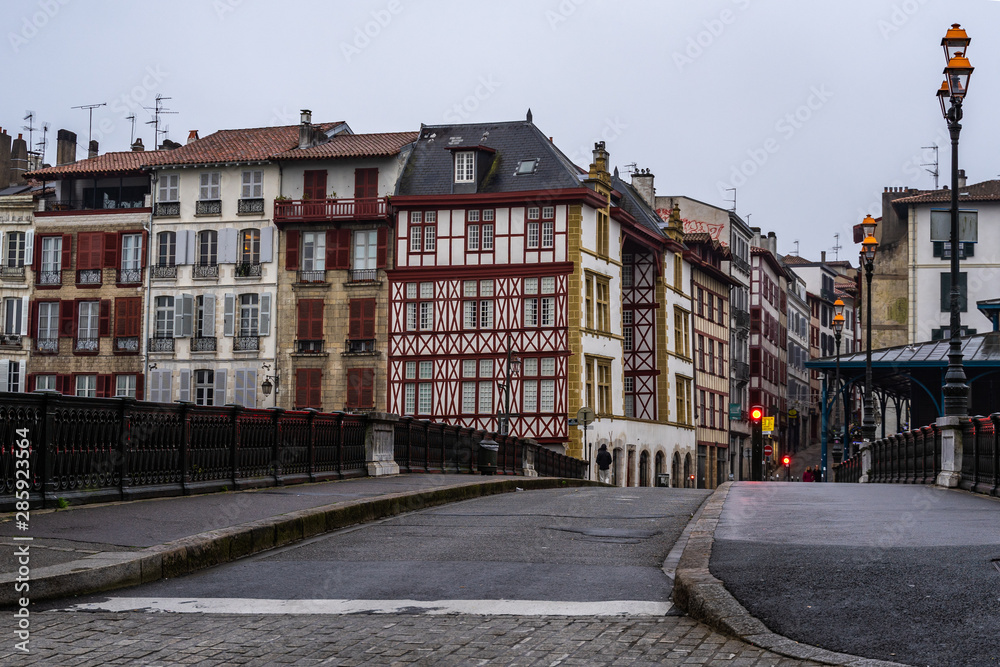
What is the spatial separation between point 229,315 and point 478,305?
1101cm

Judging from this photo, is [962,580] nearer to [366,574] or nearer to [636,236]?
[366,574]

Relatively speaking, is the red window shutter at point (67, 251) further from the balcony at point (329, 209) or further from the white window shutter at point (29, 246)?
the balcony at point (329, 209)

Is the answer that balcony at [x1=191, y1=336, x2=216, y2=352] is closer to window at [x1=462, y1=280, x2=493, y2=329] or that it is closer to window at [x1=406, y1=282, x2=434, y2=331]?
window at [x1=406, y1=282, x2=434, y2=331]

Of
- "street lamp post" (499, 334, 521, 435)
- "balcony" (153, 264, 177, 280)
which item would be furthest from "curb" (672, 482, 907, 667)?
"balcony" (153, 264, 177, 280)

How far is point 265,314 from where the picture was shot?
184 ft

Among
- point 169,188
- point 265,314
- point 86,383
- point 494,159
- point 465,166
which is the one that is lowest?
point 86,383

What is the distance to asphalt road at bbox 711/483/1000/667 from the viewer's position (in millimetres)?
6445

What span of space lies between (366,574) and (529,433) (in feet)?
138

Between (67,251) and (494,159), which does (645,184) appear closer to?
(494,159)

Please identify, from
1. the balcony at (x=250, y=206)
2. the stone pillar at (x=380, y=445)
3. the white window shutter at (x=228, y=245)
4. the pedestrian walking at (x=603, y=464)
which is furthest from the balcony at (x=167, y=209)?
the stone pillar at (x=380, y=445)

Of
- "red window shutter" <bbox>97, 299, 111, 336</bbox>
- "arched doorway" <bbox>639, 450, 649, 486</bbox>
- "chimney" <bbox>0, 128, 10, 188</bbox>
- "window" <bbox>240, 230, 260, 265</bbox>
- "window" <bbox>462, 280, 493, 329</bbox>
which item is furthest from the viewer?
"chimney" <bbox>0, 128, 10, 188</bbox>

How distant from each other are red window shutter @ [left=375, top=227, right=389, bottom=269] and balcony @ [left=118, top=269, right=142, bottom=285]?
35.8ft

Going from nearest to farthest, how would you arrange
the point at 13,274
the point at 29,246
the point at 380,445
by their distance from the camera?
1. the point at 380,445
2. the point at 13,274
3. the point at 29,246

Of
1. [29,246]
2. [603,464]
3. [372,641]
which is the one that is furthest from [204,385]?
[372,641]
